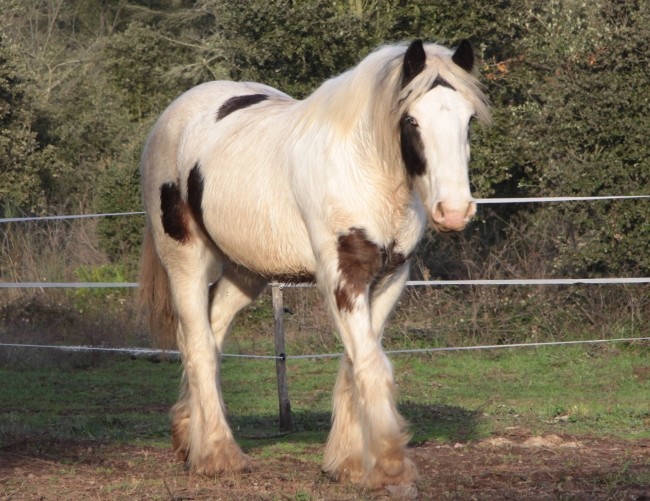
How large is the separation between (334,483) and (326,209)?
4.20 feet

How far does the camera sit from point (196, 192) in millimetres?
6031

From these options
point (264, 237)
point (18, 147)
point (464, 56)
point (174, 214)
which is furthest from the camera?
point (18, 147)

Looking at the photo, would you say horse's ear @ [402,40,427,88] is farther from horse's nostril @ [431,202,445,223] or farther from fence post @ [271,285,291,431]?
fence post @ [271,285,291,431]

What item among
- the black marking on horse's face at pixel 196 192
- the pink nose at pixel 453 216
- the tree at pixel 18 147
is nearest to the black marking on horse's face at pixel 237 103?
the black marking on horse's face at pixel 196 192

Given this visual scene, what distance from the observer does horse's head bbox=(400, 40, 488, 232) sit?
4527 mm

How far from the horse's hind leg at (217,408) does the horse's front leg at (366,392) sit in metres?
0.80

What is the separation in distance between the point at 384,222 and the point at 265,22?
9.30 meters

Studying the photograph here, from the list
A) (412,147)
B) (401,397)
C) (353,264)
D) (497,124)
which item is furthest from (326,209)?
(497,124)

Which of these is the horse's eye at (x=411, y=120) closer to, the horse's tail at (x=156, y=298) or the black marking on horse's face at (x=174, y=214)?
the black marking on horse's face at (x=174, y=214)

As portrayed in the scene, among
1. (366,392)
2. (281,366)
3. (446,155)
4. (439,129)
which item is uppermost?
(439,129)

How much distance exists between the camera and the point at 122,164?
17219mm

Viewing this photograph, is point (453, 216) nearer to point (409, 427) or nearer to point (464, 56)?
point (464, 56)

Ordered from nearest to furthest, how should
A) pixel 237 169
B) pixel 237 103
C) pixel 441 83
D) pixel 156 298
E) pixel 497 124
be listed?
pixel 441 83, pixel 237 169, pixel 237 103, pixel 156 298, pixel 497 124

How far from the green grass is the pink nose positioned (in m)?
2.28
